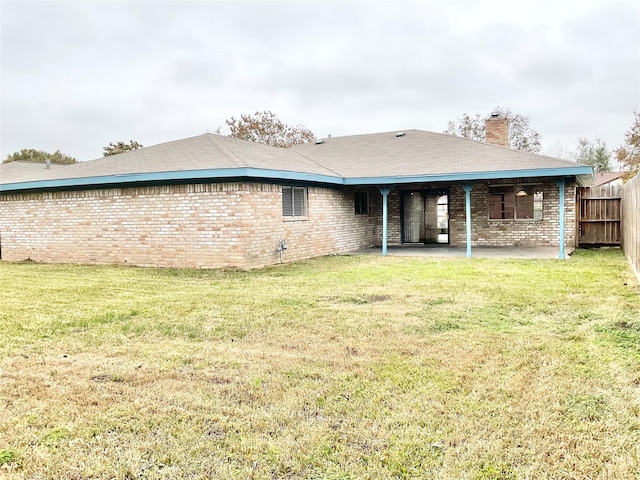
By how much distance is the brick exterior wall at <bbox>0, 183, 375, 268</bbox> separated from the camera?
33.1 feet

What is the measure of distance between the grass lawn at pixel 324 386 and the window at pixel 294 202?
5.06 meters

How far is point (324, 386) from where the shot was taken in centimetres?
334

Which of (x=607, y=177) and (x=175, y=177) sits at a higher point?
(x=607, y=177)

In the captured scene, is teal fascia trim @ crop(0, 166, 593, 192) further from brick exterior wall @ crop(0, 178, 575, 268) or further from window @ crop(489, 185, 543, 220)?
window @ crop(489, 185, 543, 220)

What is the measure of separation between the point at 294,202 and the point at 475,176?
4.39 metres

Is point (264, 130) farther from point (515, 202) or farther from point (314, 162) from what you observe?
point (515, 202)

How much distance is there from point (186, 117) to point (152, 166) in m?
26.5

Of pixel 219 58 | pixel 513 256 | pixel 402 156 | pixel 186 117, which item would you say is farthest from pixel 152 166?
pixel 186 117

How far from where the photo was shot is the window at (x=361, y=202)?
14.9m

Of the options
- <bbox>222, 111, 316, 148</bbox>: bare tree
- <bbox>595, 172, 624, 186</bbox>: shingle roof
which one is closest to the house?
<bbox>595, 172, 624, 186</bbox>: shingle roof

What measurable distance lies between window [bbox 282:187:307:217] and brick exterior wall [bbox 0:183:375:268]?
174 millimetres

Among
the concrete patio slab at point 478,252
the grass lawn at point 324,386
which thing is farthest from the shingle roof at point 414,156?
the grass lawn at point 324,386

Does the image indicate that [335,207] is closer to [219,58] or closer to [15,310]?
[15,310]

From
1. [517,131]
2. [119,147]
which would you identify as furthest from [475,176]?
[119,147]
